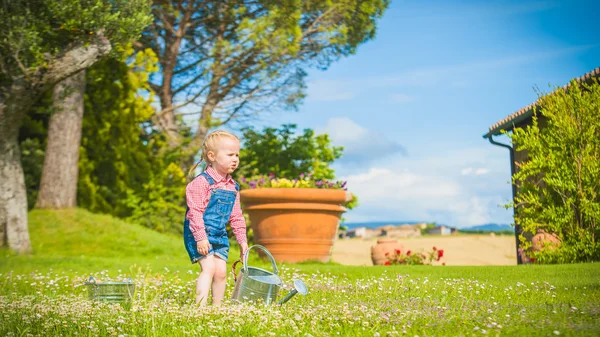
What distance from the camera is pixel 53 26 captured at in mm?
9047

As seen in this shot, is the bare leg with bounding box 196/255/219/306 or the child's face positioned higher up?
the child's face

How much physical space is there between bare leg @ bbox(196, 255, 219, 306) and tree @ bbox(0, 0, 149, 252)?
559cm

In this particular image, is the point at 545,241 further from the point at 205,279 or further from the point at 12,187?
the point at 12,187

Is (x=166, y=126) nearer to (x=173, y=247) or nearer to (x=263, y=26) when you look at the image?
(x=263, y=26)

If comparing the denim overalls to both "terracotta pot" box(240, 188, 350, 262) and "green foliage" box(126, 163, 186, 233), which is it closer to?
"terracotta pot" box(240, 188, 350, 262)

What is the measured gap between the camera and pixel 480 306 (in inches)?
154

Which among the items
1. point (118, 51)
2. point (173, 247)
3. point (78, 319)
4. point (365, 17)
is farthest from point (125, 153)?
point (78, 319)

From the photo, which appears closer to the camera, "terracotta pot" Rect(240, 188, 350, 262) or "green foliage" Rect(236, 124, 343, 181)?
"terracotta pot" Rect(240, 188, 350, 262)

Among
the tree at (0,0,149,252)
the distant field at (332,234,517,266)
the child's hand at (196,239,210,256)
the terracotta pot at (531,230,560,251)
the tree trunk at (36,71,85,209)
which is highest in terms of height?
the tree at (0,0,149,252)

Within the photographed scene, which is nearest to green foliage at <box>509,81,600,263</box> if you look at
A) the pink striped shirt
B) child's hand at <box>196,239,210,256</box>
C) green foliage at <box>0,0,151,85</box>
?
the pink striped shirt

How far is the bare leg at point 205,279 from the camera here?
427 centimetres

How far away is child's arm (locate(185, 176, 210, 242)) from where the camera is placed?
4.25 m

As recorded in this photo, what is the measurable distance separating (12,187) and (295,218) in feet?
15.6

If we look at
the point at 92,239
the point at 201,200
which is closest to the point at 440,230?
the point at 92,239
